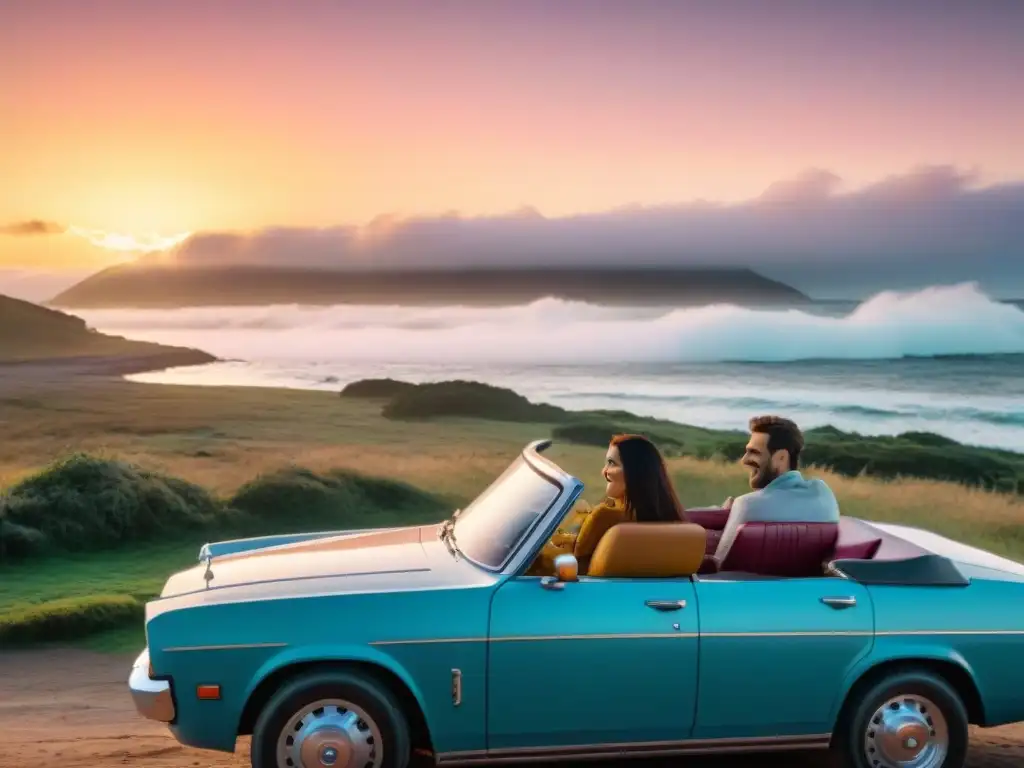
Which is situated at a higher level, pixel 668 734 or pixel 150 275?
pixel 150 275

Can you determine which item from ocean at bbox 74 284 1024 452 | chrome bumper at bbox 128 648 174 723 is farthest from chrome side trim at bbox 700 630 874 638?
ocean at bbox 74 284 1024 452

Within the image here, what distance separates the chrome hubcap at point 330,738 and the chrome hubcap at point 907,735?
2.00 m

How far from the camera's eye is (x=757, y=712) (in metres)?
4.42

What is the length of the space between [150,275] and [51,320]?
1383 millimetres

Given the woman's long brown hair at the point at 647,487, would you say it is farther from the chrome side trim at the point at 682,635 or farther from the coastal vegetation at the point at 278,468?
the coastal vegetation at the point at 278,468

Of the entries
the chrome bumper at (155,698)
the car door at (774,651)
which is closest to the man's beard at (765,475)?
the car door at (774,651)

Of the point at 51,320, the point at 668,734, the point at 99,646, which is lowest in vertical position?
the point at 99,646

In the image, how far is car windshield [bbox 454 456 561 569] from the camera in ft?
14.8

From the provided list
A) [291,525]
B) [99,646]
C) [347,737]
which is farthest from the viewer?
[291,525]

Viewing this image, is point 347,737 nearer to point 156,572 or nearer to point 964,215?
point 156,572

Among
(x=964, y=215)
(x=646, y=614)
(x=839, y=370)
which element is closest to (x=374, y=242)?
(x=839, y=370)

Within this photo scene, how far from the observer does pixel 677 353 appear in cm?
1520

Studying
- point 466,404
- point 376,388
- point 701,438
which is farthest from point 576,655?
point 376,388

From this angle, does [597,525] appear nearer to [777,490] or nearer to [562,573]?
[562,573]
